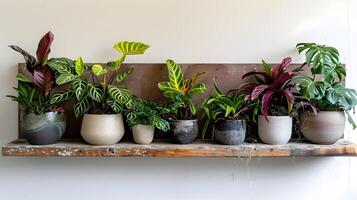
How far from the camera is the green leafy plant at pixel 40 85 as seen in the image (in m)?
1.43

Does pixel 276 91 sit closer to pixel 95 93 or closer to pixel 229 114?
pixel 229 114

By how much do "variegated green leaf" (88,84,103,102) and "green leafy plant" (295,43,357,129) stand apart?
32.2 inches

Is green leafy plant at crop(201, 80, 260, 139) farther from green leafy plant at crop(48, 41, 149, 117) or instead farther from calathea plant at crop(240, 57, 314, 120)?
green leafy plant at crop(48, 41, 149, 117)

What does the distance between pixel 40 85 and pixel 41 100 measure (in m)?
0.07

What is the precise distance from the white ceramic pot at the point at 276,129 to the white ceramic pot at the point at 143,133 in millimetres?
470

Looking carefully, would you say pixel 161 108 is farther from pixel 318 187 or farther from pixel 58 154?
pixel 318 187

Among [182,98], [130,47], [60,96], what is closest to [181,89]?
[182,98]

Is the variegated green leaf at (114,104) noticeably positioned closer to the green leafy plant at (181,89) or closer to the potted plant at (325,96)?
the green leafy plant at (181,89)

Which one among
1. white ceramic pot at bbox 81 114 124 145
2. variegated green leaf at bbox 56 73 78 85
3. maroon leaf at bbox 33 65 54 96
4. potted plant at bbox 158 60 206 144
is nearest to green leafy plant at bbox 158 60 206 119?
potted plant at bbox 158 60 206 144

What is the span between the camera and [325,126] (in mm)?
1424

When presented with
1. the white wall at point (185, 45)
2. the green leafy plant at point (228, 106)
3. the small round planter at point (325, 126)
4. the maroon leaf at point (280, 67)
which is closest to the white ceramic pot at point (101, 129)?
the white wall at point (185, 45)

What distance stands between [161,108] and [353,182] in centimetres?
98

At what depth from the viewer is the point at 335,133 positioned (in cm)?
143
